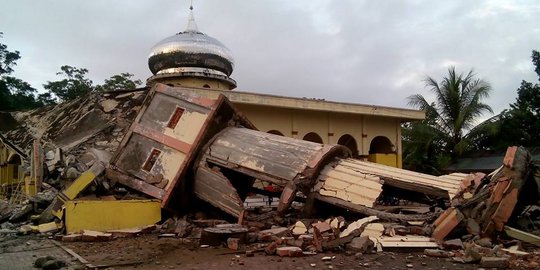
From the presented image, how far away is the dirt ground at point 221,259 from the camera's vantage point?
19.1 ft

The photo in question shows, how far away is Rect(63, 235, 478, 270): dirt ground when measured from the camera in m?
5.84

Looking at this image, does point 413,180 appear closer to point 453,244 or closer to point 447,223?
point 447,223

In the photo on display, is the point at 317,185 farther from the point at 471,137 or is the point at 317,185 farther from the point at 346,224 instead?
the point at 471,137

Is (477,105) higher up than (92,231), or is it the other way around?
(477,105)

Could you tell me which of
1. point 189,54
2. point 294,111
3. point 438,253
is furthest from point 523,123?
point 438,253

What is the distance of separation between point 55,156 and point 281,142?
18.7ft

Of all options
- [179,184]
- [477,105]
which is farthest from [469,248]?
[477,105]

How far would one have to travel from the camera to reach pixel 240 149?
9.41 metres

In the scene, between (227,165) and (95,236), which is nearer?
(95,236)

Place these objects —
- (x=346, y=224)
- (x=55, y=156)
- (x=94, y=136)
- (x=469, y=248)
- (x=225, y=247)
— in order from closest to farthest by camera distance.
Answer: (x=469, y=248) → (x=225, y=247) → (x=346, y=224) → (x=55, y=156) → (x=94, y=136)

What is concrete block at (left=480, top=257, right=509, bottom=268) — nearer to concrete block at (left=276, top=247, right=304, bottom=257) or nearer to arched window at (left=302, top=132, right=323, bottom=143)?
concrete block at (left=276, top=247, right=304, bottom=257)

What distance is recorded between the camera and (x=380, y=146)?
2112 cm

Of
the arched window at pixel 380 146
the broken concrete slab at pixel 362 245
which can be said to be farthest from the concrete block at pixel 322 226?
the arched window at pixel 380 146

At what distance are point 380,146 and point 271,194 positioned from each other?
1096 cm
